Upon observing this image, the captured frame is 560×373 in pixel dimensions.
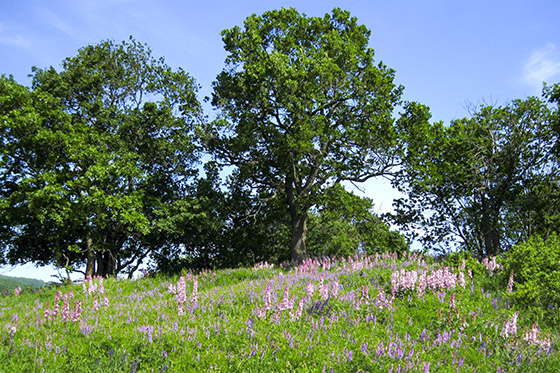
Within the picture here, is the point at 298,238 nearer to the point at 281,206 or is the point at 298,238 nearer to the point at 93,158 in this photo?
the point at 281,206

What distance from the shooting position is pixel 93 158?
2456 cm

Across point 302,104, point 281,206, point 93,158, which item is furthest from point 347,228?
point 93,158

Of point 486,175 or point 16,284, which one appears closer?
point 486,175

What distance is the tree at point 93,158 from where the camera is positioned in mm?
23312

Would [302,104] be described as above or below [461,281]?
above

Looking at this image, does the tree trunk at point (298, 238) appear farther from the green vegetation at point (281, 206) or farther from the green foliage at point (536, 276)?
the green foliage at point (536, 276)

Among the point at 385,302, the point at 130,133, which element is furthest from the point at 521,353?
the point at 130,133

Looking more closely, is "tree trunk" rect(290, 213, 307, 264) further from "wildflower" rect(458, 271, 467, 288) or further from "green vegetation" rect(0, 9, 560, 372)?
"wildflower" rect(458, 271, 467, 288)

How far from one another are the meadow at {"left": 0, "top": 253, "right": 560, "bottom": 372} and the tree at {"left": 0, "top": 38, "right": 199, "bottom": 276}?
1286 cm

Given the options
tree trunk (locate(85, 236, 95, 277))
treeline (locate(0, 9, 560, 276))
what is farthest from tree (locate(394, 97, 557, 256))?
tree trunk (locate(85, 236, 95, 277))

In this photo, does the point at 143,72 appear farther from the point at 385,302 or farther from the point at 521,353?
the point at 521,353

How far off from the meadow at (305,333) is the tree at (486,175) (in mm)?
13698

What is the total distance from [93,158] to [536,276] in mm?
22427

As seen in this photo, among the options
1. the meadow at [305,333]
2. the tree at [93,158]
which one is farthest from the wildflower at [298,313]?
the tree at [93,158]
